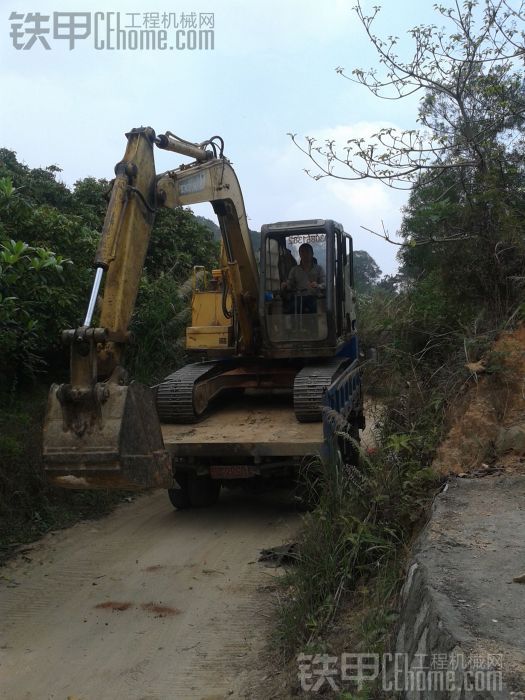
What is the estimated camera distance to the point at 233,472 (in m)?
7.26

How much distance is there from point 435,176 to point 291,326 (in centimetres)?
262

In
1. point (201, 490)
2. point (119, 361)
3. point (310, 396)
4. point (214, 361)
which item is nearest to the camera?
point (119, 361)

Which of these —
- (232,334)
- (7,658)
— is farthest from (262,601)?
(232,334)

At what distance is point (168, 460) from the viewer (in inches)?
211

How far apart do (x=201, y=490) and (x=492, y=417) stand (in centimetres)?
344

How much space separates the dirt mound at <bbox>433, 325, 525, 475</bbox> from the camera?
220 inches

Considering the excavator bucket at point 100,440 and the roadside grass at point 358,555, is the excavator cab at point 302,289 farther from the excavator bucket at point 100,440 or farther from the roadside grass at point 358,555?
the excavator bucket at point 100,440

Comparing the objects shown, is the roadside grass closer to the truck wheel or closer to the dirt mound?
the dirt mound

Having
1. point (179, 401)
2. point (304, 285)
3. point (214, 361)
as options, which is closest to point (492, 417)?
point (304, 285)

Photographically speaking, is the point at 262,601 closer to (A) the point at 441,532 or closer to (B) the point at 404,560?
(B) the point at 404,560

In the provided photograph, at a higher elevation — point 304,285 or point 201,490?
point 304,285

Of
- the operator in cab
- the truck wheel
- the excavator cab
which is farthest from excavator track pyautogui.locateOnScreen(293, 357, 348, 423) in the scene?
the truck wheel

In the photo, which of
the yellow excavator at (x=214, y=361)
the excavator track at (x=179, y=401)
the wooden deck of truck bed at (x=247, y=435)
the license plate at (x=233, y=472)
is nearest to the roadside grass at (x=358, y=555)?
the yellow excavator at (x=214, y=361)

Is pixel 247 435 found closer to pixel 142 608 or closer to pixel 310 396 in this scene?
pixel 310 396
